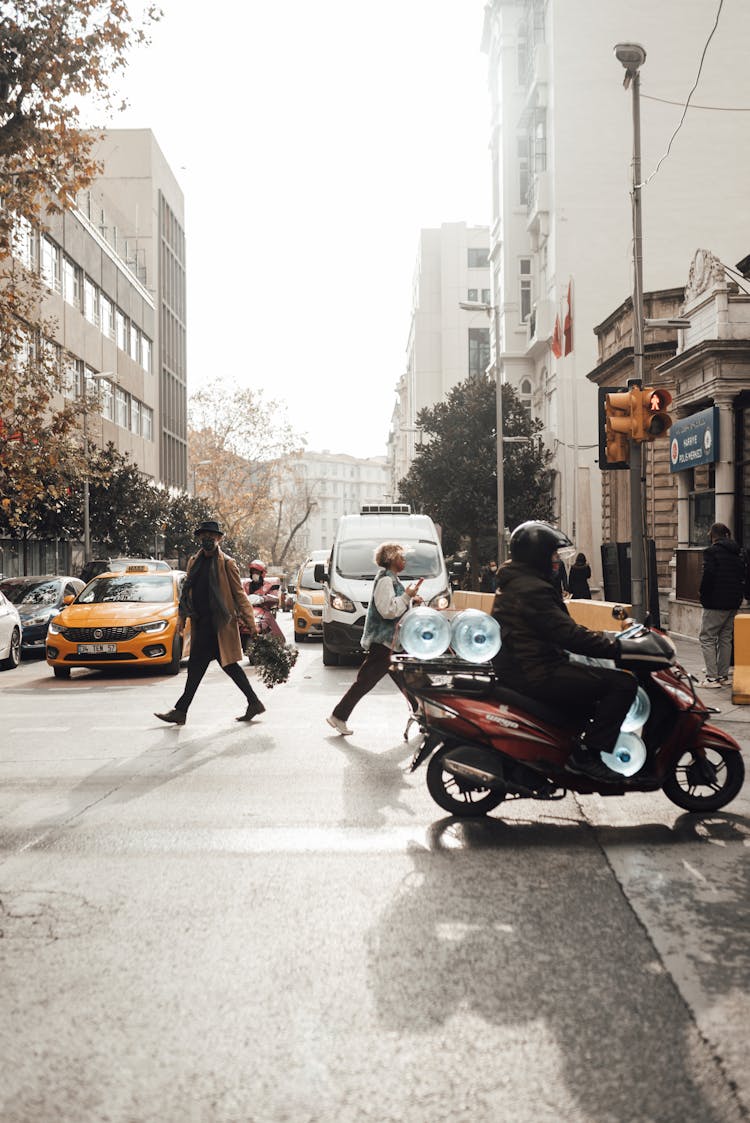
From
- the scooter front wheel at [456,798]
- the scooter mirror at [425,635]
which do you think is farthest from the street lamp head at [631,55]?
the scooter front wheel at [456,798]

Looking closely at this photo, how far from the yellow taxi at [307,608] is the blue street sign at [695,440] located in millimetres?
7715

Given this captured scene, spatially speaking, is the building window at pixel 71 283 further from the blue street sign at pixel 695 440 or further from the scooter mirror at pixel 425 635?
the scooter mirror at pixel 425 635

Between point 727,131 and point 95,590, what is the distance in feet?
110

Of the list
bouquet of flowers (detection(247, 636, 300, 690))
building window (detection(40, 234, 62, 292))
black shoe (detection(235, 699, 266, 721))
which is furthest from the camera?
building window (detection(40, 234, 62, 292))

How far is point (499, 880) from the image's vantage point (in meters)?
5.39

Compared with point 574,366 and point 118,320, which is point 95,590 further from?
point 118,320

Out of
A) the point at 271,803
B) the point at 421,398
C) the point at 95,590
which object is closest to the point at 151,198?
the point at 421,398

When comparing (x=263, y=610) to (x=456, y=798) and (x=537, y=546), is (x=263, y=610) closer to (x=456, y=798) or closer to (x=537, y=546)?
(x=456, y=798)

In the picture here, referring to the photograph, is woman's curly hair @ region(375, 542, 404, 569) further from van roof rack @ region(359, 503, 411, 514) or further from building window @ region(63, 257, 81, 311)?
building window @ region(63, 257, 81, 311)

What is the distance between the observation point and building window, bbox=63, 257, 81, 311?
4225cm

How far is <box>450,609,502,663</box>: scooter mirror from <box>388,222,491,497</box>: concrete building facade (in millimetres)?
74558

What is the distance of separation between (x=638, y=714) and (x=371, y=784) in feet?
6.82

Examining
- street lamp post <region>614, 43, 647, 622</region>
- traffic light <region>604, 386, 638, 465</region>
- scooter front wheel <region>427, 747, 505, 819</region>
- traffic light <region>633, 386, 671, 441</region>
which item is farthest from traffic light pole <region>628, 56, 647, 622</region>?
scooter front wheel <region>427, 747, 505, 819</region>

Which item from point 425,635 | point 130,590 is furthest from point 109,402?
point 425,635
